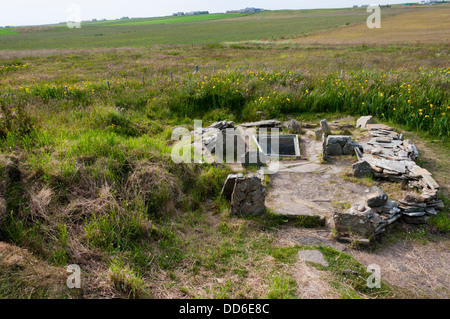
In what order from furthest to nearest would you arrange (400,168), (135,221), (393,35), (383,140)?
1. (393,35)
2. (383,140)
3. (400,168)
4. (135,221)

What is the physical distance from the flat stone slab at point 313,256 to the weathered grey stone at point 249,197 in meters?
0.99

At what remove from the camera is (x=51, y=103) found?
31.1 ft

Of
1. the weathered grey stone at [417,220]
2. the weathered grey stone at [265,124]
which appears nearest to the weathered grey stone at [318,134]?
the weathered grey stone at [265,124]

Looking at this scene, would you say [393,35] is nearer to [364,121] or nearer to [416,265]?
[364,121]

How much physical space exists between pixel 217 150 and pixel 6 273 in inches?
175

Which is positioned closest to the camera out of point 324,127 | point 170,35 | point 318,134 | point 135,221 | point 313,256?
point 313,256

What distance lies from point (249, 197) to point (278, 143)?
333 centimetres

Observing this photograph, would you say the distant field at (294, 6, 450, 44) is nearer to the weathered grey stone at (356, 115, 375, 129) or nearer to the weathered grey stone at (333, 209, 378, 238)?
the weathered grey stone at (356, 115, 375, 129)

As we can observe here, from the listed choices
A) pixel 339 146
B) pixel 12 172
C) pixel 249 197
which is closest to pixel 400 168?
pixel 339 146

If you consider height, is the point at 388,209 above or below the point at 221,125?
below

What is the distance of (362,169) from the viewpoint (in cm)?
591

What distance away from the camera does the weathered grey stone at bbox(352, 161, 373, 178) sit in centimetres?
590

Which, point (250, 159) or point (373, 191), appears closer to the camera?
point (373, 191)
